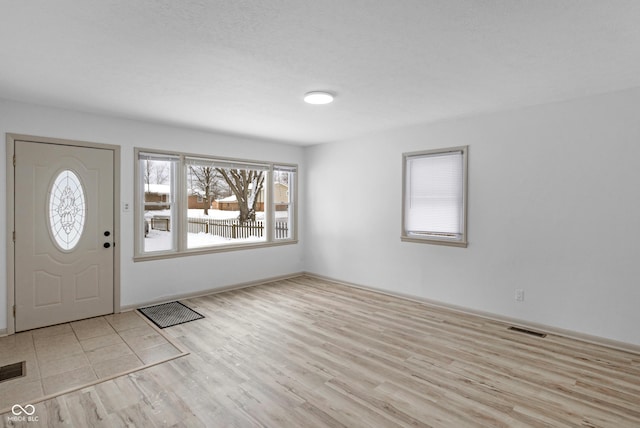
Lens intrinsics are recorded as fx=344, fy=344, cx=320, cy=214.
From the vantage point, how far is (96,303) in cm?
434

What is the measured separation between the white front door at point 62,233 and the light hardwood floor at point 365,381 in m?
1.39

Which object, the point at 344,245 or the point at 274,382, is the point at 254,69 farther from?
the point at 344,245

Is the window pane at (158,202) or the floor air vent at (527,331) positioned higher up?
the window pane at (158,202)

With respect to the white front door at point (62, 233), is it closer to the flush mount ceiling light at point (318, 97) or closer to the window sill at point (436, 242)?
the flush mount ceiling light at point (318, 97)

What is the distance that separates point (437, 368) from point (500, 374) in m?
0.51

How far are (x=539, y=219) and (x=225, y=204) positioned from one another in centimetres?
479

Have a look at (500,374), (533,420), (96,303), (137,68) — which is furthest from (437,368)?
(96,303)

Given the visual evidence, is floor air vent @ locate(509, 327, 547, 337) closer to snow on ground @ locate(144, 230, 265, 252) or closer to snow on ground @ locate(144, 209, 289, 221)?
snow on ground @ locate(144, 209, 289, 221)

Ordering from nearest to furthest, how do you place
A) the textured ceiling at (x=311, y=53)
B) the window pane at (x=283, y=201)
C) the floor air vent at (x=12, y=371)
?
the textured ceiling at (x=311, y=53)
the floor air vent at (x=12, y=371)
the window pane at (x=283, y=201)

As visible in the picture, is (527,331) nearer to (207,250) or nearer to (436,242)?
(436,242)

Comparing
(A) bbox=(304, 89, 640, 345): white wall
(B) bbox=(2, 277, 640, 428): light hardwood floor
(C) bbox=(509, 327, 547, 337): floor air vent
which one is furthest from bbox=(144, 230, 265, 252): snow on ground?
(C) bbox=(509, 327, 547, 337): floor air vent

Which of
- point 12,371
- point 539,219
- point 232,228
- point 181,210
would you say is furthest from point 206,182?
point 539,219

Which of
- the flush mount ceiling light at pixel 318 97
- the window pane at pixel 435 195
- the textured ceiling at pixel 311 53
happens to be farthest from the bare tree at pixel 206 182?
the window pane at pixel 435 195

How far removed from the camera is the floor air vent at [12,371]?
9.31 ft
